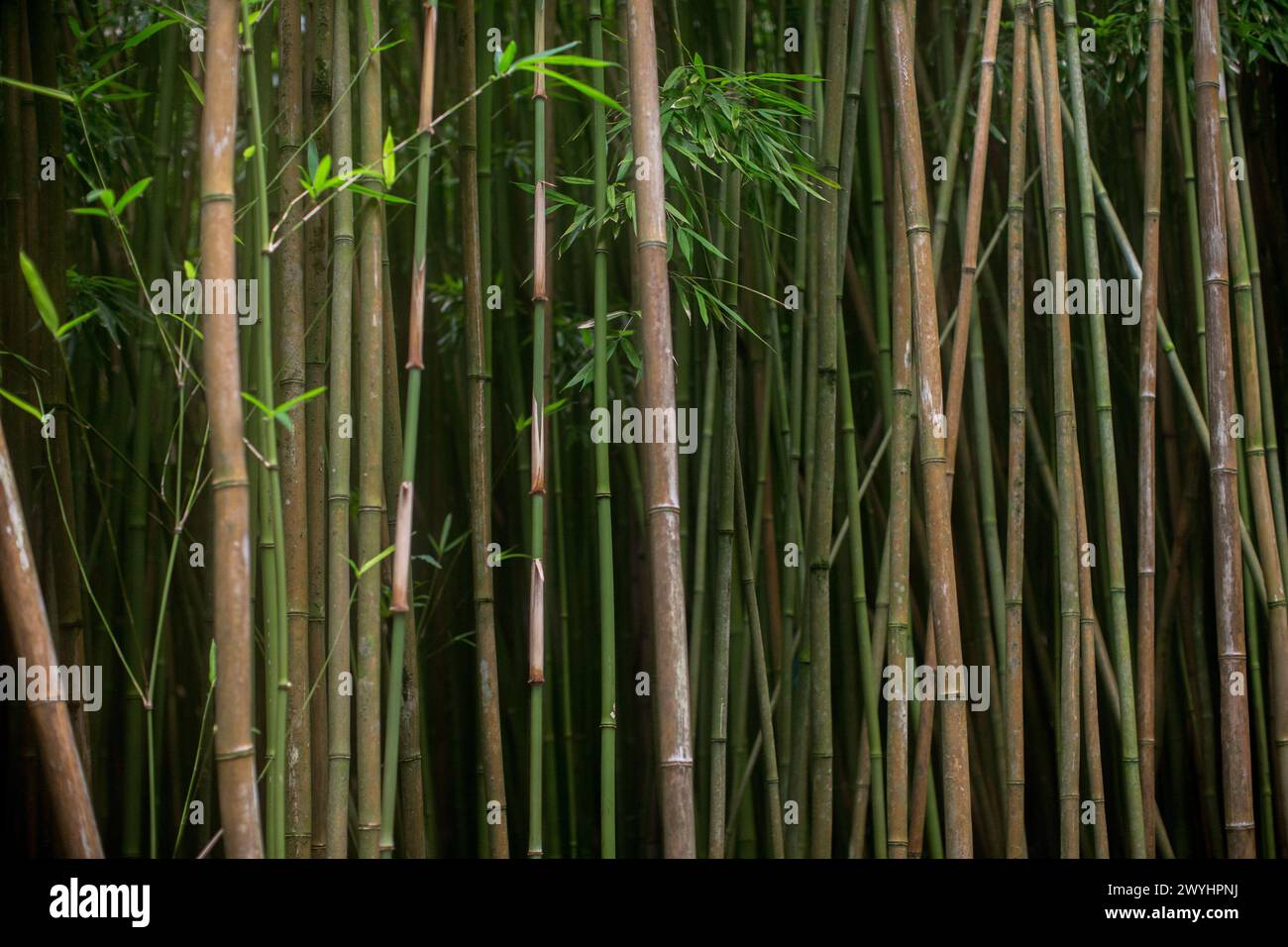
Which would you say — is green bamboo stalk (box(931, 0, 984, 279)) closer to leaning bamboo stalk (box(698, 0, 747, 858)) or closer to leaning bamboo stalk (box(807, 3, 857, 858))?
leaning bamboo stalk (box(807, 3, 857, 858))

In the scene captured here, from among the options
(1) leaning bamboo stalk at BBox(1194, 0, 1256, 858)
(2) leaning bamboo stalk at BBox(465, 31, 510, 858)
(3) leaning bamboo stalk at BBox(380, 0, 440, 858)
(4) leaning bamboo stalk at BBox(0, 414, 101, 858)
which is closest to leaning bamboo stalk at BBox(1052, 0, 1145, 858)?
(1) leaning bamboo stalk at BBox(1194, 0, 1256, 858)

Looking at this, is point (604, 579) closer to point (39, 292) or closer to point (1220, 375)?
point (39, 292)

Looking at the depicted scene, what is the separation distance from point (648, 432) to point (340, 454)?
365 millimetres

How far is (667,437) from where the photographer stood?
3.82ft

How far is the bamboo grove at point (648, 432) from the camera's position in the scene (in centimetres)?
124

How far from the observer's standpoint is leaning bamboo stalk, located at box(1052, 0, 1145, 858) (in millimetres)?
1708

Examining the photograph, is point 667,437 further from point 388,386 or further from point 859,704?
point 859,704

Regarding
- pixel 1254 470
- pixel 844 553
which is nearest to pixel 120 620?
pixel 844 553

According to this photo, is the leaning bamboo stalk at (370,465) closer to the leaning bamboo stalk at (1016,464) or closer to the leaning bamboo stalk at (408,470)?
the leaning bamboo stalk at (408,470)

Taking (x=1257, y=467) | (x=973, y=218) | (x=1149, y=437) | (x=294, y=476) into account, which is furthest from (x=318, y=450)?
(x=1257, y=467)

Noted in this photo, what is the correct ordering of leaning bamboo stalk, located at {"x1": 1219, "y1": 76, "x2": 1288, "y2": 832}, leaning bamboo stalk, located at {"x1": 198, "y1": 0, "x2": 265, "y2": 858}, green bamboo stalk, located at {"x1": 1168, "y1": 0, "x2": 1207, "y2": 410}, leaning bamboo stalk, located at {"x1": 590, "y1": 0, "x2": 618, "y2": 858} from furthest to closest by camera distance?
1. green bamboo stalk, located at {"x1": 1168, "y1": 0, "x2": 1207, "y2": 410}
2. leaning bamboo stalk, located at {"x1": 1219, "y1": 76, "x2": 1288, "y2": 832}
3. leaning bamboo stalk, located at {"x1": 590, "y1": 0, "x2": 618, "y2": 858}
4. leaning bamboo stalk, located at {"x1": 198, "y1": 0, "x2": 265, "y2": 858}

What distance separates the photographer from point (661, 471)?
3.91ft

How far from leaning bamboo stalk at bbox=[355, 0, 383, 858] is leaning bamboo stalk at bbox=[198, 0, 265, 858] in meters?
0.24
